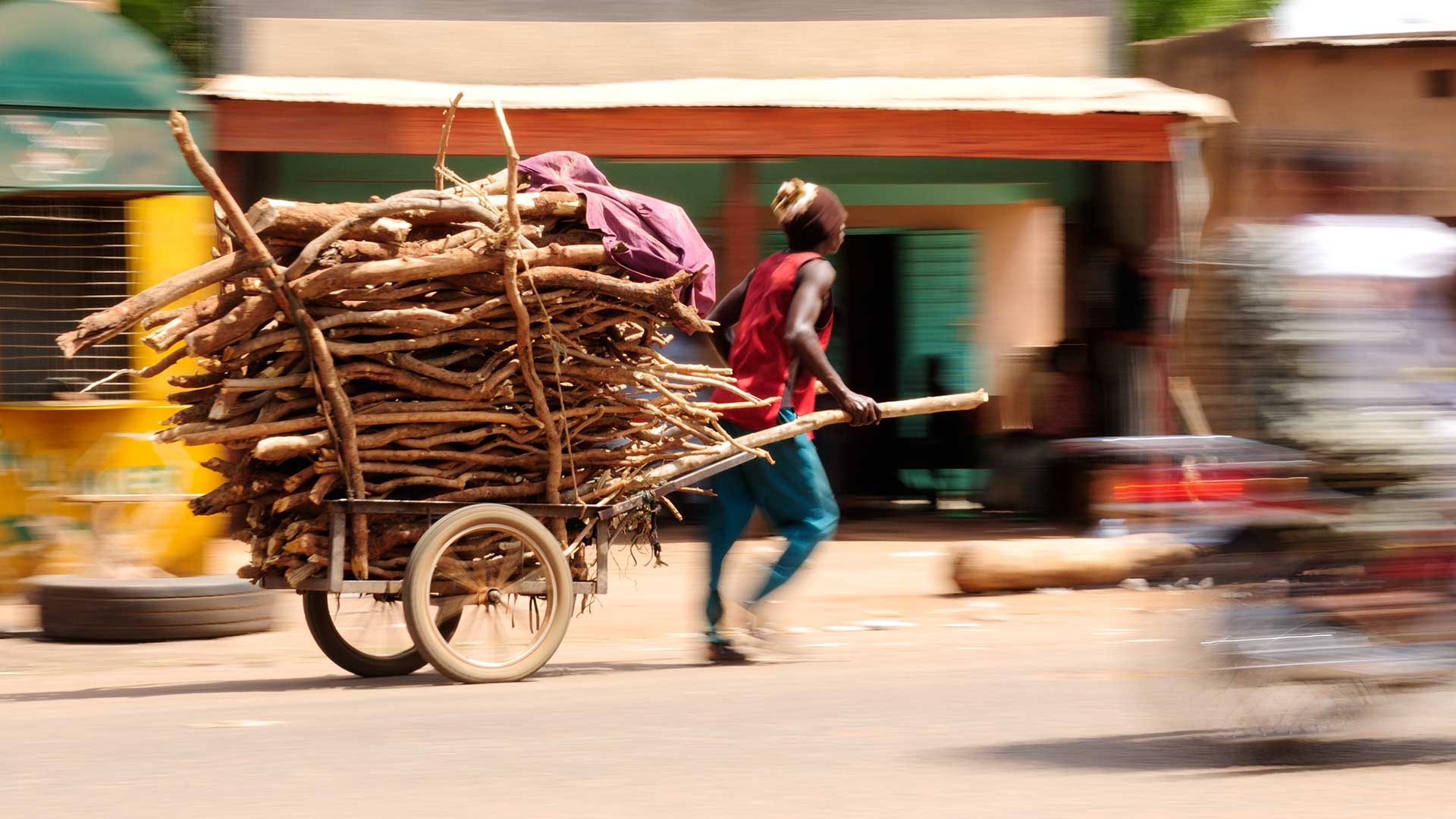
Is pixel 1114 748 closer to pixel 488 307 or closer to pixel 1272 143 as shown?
pixel 1272 143

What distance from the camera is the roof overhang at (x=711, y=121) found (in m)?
12.5

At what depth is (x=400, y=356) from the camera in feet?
22.7

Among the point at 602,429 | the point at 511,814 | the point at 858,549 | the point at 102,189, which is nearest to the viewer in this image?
the point at 511,814

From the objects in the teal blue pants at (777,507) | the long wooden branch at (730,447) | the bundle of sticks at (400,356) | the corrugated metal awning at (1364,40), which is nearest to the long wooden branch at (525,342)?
the bundle of sticks at (400,356)

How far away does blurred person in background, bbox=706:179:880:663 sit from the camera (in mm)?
7578

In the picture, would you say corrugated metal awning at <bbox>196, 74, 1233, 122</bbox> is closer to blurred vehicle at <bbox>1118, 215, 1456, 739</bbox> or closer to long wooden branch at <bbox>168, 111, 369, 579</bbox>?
long wooden branch at <bbox>168, 111, 369, 579</bbox>

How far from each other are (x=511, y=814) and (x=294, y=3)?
10.4 meters

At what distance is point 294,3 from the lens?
1398cm

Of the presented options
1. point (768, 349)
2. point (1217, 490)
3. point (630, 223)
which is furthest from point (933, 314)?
point (1217, 490)

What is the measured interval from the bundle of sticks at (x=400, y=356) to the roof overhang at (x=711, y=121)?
5353 mm

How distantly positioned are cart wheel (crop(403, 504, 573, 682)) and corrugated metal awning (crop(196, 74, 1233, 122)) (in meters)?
5.96

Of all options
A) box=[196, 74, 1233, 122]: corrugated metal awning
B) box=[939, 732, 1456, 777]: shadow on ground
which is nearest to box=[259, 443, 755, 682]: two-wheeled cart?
box=[939, 732, 1456, 777]: shadow on ground

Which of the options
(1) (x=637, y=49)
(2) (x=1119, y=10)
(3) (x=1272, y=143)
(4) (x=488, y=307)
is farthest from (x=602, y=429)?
(2) (x=1119, y=10)

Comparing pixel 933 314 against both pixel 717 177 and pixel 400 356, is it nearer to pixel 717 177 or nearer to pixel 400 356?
pixel 717 177
